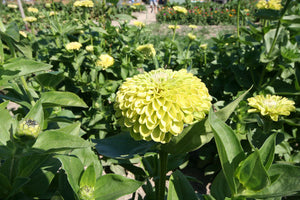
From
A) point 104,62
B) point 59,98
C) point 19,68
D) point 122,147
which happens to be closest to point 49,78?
point 59,98

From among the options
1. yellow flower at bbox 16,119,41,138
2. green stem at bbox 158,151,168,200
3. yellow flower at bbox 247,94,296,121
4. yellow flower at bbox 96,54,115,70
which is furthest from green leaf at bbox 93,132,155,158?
yellow flower at bbox 96,54,115,70

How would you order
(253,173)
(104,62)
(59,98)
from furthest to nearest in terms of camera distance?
1. (104,62)
2. (59,98)
3. (253,173)

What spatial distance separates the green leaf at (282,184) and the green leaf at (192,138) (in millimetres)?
189

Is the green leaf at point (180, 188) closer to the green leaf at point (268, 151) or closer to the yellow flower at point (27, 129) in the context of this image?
the green leaf at point (268, 151)

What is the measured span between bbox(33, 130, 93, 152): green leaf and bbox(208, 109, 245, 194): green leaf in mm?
359

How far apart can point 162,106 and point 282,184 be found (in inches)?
16.1

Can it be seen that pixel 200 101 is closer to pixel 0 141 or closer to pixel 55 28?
pixel 0 141

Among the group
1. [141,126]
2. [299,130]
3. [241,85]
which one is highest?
[141,126]

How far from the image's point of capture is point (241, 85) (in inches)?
78.8

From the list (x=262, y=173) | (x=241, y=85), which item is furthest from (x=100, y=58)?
(x=262, y=173)

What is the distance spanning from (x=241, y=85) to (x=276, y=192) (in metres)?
1.54

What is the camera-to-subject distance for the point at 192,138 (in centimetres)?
69

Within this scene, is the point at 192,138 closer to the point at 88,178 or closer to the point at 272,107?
the point at 88,178

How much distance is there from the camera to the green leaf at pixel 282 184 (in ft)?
1.91
